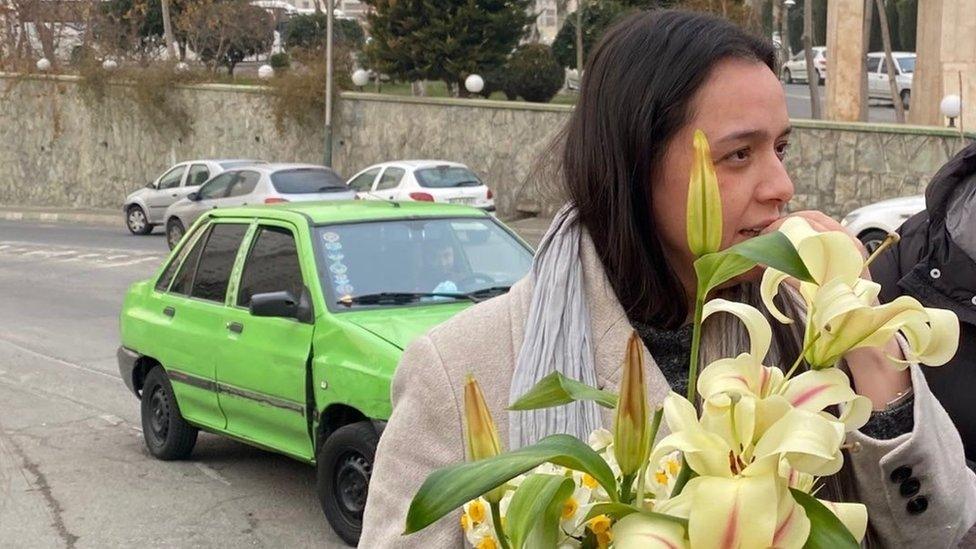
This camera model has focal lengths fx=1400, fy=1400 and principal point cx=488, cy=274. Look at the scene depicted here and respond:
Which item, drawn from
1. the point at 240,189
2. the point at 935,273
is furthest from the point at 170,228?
the point at 935,273

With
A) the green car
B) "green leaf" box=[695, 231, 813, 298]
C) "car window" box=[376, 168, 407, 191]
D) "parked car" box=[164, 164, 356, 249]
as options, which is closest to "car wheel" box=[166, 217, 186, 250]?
"parked car" box=[164, 164, 356, 249]

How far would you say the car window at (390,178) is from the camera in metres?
23.9

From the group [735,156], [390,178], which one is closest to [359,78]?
[390,178]

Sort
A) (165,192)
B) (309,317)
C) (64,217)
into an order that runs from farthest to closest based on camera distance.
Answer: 1. (64,217)
2. (165,192)
3. (309,317)

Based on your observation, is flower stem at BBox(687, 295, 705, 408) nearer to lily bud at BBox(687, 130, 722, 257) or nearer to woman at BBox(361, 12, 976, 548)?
lily bud at BBox(687, 130, 722, 257)

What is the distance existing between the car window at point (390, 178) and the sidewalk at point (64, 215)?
10.2m

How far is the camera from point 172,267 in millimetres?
8148

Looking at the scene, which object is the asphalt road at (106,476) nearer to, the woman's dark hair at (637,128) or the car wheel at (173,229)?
the woman's dark hair at (637,128)

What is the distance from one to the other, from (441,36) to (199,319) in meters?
26.6

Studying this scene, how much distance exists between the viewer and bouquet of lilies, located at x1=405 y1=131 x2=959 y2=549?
102cm

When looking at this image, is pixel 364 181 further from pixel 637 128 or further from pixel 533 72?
pixel 637 128

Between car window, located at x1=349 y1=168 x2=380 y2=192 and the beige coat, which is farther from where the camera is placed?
car window, located at x1=349 y1=168 x2=380 y2=192

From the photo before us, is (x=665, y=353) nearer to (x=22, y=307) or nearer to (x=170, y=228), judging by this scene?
(x=22, y=307)

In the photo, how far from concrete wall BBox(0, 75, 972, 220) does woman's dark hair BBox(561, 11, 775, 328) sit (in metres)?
17.1
